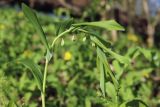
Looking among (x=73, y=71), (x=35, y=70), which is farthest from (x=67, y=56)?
(x=35, y=70)

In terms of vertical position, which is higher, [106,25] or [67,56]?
[106,25]

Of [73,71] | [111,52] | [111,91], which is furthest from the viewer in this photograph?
[73,71]

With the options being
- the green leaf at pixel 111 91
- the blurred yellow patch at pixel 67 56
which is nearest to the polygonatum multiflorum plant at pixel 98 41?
the green leaf at pixel 111 91

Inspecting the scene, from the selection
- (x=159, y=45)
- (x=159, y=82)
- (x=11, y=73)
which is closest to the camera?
(x=11, y=73)

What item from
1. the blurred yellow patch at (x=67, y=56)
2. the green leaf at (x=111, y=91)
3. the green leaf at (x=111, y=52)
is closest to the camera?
the green leaf at (x=111, y=52)

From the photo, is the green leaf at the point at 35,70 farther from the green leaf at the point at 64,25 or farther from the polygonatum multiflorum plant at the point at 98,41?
the green leaf at the point at 64,25

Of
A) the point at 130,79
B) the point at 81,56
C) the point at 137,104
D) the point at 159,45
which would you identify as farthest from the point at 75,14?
the point at 137,104

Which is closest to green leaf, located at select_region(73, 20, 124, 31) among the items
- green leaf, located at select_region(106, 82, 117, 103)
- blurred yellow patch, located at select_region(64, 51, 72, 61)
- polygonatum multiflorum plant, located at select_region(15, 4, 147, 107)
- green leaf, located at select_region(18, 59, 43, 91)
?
polygonatum multiflorum plant, located at select_region(15, 4, 147, 107)

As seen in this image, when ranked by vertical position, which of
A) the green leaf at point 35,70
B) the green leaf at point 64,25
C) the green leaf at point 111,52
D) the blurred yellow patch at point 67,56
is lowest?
the blurred yellow patch at point 67,56

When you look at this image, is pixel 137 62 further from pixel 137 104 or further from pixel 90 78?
pixel 137 104

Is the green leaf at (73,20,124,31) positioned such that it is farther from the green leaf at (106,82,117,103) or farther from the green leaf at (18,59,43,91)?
the green leaf at (106,82,117,103)

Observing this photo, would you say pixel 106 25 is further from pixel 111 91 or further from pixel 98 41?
pixel 111 91
